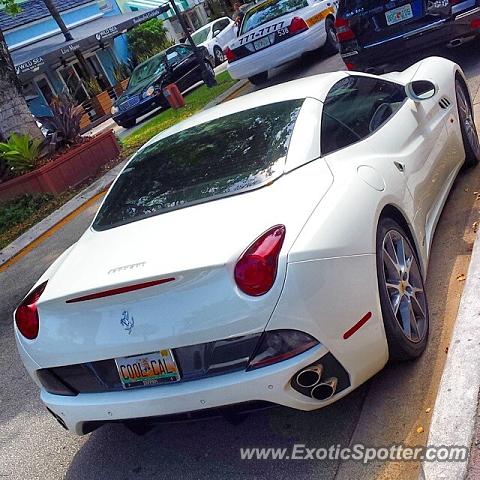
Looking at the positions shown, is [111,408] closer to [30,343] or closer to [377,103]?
[30,343]

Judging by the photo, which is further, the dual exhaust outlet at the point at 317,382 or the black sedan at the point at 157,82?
the black sedan at the point at 157,82

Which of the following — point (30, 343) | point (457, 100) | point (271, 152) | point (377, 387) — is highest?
point (271, 152)

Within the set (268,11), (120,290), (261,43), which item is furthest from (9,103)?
(120,290)

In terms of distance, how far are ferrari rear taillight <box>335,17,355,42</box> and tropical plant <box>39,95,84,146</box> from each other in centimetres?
447

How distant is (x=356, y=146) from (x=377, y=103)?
2.30 feet

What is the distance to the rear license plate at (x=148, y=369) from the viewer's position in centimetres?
262

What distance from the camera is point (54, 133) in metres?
10.3

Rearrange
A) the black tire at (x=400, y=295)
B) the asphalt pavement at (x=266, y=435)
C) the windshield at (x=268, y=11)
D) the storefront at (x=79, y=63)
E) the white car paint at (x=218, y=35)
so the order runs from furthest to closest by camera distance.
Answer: the storefront at (x=79, y=63), the white car paint at (x=218, y=35), the windshield at (x=268, y=11), the black tire at (x=400, y=295), the asphalt pavement at (x=266, y=435)

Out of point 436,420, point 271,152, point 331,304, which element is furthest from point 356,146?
point 436,420

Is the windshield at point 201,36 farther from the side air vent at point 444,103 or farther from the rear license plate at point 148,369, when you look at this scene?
the rear license plate at point 148,369

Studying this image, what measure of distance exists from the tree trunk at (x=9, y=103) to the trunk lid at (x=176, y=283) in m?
8.19

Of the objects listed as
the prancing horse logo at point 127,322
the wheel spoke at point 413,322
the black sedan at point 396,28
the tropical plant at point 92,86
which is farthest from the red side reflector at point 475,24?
the tropical plant at point 92,86

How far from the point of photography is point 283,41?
39.5ft

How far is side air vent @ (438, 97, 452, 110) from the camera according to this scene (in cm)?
449
